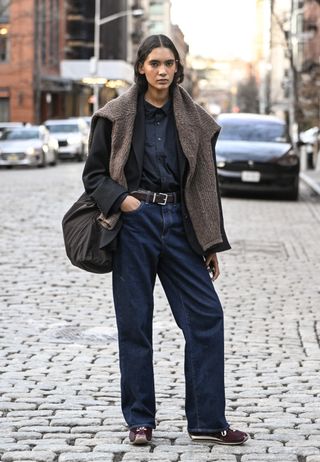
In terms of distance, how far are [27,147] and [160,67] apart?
126 feet

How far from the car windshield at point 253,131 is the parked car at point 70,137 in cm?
2556

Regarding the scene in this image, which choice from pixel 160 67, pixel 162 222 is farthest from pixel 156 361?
pixel 160 67

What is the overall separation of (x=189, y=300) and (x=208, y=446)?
661 millimetres

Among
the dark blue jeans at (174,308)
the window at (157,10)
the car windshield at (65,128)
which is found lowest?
the car windshield at (65,128)

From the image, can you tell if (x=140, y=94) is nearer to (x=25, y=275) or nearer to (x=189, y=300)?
(x=189, y=300)

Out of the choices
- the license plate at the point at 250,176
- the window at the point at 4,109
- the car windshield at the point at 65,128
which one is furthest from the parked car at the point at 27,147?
the window at the point at 4,109

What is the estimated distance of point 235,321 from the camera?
1004 centimetres

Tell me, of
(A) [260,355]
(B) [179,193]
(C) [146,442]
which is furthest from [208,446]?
(A) [260,355]

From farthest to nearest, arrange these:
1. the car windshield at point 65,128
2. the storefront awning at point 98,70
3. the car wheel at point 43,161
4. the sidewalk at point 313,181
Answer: the storefront awning at point 98,70 → the car windshield at point 65,128 → the car wheel at point 43,161 → the sidewalk at point 313,181

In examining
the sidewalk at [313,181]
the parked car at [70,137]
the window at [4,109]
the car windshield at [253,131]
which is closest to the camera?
the car windshield at [253,131]

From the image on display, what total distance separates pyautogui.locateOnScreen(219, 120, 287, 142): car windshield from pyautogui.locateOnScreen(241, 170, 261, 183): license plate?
1656 mm

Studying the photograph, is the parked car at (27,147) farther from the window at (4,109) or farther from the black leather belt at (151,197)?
the black leather belt at (151,197)

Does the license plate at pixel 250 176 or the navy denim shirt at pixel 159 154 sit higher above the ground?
the navy denim shirt at pixel 159 154

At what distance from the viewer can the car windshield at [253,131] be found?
26.7 m
